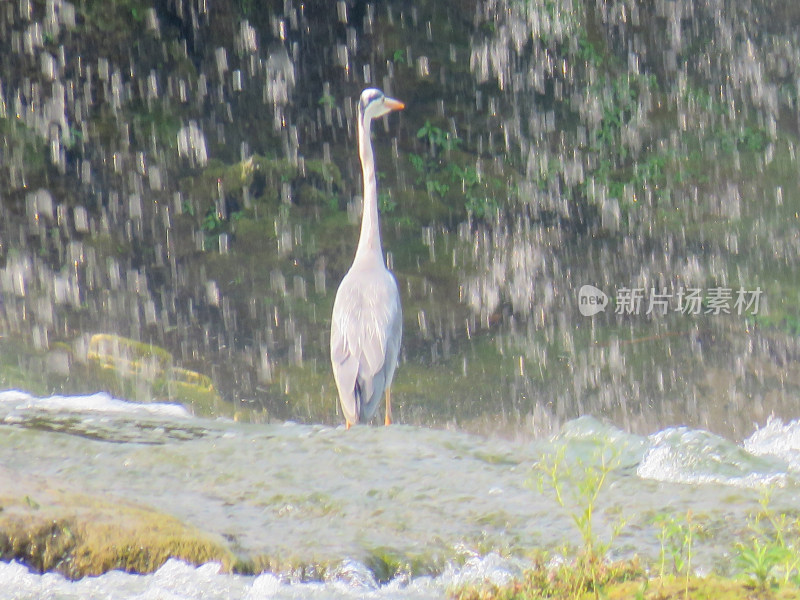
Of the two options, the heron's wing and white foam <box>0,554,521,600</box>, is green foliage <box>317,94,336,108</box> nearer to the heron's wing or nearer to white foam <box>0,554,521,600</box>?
the heron's wing

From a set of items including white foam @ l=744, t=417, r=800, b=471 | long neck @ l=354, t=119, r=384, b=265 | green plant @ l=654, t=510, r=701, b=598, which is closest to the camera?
green plant @ l=654, t=510, r=701, b=598

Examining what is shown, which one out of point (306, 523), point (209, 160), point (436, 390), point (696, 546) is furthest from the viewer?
point (209, 160)

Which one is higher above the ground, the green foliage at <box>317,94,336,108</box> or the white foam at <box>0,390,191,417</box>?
the green foliage at <box>317,94,336,108</box>

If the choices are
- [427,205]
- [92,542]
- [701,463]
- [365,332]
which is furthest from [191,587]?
[427,205]

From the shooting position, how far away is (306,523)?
91.6 inches

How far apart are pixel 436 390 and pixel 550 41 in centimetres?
492

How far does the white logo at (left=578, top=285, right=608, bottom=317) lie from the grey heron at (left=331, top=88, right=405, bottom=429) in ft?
11.1

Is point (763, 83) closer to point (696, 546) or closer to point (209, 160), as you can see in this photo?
point (209, 160)

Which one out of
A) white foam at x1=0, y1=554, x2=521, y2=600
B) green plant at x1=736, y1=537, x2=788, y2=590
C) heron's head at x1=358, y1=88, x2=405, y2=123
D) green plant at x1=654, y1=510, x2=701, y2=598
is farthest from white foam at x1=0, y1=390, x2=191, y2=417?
green plant at x1=736, y1=537, x2=788, y2=590

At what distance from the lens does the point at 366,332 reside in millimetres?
4359

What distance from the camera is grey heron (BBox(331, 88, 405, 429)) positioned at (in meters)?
4.22

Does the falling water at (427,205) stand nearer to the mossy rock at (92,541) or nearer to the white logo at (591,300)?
the white logo at (591,300)

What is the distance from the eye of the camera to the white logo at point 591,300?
25.4 ft

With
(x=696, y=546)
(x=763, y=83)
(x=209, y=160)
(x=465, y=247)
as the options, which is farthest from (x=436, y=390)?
(x=763, y=83)
